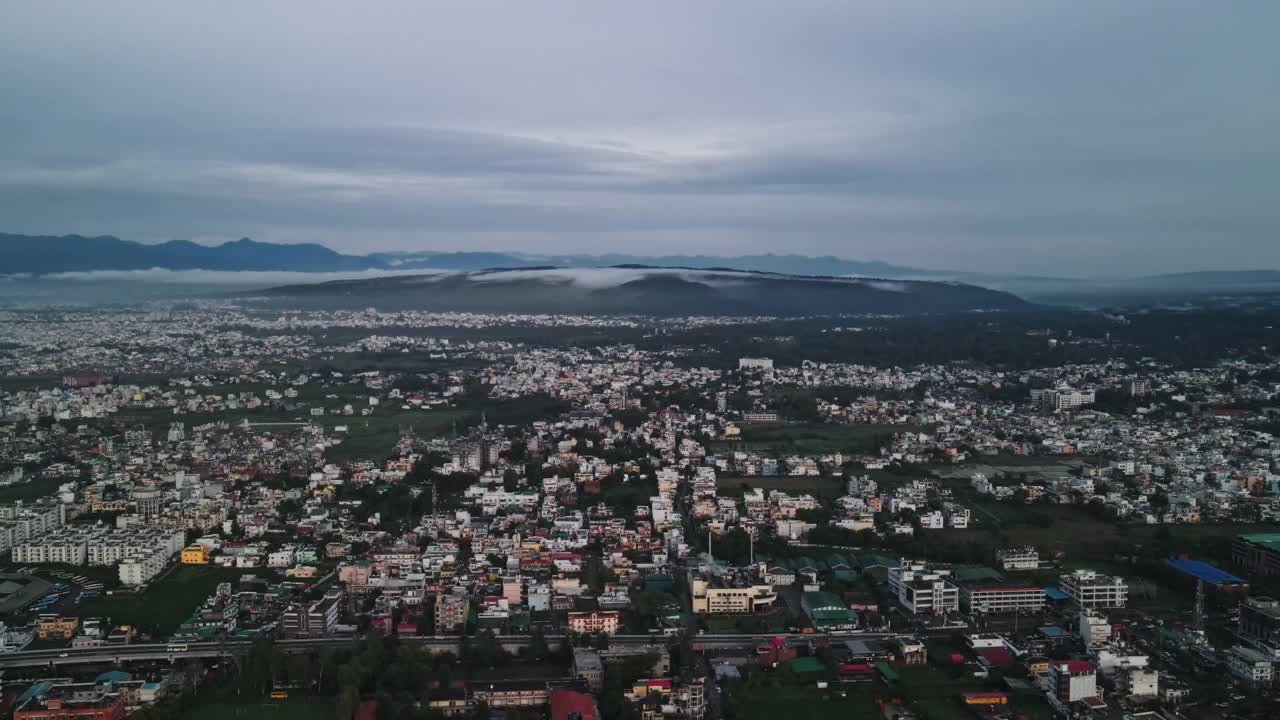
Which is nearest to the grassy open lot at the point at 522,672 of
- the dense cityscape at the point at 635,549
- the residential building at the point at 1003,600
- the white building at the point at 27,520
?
the dense cityscape at the point at 635,549

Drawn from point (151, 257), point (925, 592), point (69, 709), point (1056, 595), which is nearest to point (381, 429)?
point (69, 709)

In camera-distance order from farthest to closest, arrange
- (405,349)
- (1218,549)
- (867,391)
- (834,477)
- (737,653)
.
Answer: (405,349), (867,391), (834,477), (1218,549), (737,653)

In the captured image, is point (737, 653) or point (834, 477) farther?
point (834, 477)

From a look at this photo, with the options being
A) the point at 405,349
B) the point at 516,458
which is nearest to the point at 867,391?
the point at 516,458

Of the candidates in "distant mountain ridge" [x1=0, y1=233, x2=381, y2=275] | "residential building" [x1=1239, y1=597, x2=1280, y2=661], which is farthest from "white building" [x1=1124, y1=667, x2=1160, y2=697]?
"distant mountain ridge" [x1=0, y1=233, x2=381, y2=275]

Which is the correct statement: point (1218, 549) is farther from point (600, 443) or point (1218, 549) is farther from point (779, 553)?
point (600, 443)

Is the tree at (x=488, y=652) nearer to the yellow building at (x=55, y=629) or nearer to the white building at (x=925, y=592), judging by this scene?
the yellow building at (x=55, y=629)

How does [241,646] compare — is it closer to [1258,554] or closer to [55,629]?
[55,629]
